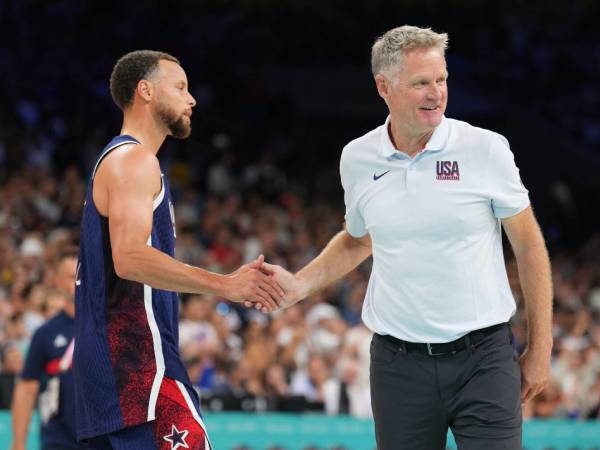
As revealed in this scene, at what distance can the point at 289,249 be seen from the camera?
16.5 meters

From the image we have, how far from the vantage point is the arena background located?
12578 mm

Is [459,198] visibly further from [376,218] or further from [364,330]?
[364,330]

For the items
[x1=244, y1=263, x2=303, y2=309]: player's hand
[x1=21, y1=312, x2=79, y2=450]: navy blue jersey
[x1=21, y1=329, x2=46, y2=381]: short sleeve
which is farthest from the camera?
[x1=21, y1=329, x2=46, y2=381]: short sleeve

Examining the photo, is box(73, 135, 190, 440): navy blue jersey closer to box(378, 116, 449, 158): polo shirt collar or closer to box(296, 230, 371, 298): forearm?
box(296, 230, 371, 298): forearm

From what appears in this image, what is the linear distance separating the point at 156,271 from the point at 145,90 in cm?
93

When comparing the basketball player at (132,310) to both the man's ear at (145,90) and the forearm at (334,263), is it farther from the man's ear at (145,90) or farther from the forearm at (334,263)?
the forearm at (334,263)

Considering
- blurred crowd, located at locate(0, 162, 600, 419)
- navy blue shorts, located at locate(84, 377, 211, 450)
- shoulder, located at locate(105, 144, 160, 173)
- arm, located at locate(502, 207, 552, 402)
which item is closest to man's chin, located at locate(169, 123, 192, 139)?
shoulder, located at locate(105, 144, 160, 173)

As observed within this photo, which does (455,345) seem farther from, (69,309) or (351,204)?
(69,309)

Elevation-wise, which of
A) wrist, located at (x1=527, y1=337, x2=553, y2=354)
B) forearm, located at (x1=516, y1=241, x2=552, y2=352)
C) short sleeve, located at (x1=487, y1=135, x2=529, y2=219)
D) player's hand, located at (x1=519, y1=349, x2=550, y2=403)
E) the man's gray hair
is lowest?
player's hand, located at (x1=519, y1=349, x2=550, y2=403)

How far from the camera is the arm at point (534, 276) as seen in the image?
500cm

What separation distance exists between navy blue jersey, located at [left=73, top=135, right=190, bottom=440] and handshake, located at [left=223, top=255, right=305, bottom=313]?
338 millimetres

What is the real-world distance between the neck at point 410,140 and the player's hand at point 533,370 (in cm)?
100

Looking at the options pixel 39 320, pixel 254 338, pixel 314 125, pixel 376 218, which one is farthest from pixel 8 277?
pixel 314 125

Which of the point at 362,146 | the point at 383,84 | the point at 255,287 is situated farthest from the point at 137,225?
the point at 383,84
